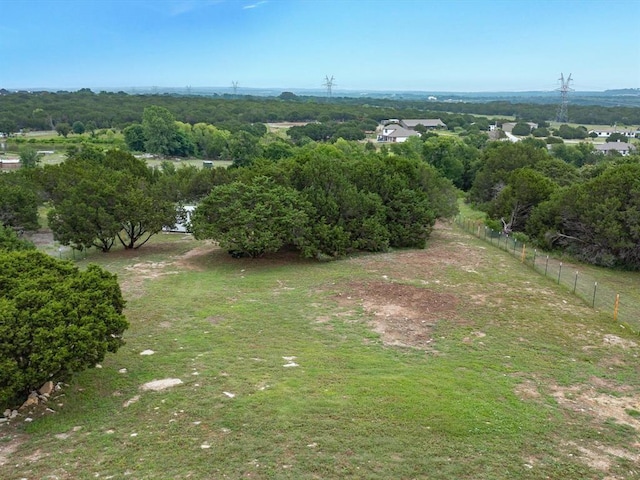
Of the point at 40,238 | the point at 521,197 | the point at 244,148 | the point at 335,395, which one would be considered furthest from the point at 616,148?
the point at 335,395

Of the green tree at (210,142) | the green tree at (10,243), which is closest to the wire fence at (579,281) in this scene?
the green tree at (10,243)

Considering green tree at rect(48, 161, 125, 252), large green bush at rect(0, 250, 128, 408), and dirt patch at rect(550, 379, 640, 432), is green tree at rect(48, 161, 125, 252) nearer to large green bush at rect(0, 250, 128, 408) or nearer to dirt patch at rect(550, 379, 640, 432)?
large green bush at rect(0, 250, 128, 408)

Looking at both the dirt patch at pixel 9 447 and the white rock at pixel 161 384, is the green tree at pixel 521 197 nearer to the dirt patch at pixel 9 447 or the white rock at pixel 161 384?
the white rock at pixel 161 384

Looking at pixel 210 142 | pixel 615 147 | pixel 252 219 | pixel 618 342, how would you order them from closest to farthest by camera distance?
pixel 618 342 → pixel 252 219 → pixel 210 142 → pixel 615 147

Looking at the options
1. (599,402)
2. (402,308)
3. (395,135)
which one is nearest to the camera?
(599,402)

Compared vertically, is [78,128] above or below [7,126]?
below

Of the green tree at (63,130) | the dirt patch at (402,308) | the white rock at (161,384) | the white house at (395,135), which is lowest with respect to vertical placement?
the dirt patch at (402,308)

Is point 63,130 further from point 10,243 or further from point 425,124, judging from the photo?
point 10,243

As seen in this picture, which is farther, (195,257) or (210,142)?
(210,142)
